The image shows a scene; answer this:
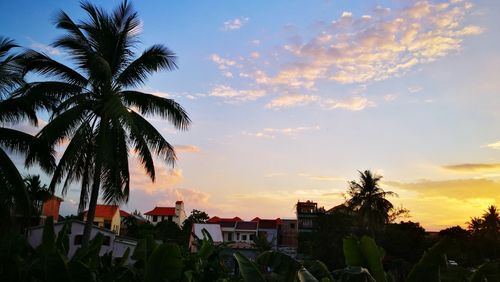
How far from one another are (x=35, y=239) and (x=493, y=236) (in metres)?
49.2

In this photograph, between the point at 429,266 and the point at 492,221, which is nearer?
the point at 429,266

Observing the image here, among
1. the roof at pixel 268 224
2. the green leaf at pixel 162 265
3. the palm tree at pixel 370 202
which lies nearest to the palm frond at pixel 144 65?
the green leaf at pixel 162 265

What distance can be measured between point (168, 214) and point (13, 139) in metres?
62.7

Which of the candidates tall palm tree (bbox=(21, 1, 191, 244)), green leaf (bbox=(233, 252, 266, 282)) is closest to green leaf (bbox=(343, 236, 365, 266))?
green leaf (bbox=(233, 252, 266, 282))

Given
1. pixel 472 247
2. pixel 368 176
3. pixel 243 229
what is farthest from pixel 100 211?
pixel 472 247

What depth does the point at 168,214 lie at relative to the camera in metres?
76.7

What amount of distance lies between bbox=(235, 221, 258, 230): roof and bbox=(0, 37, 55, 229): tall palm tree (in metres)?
54.1

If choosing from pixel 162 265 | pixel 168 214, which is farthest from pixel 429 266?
pixel 168 214

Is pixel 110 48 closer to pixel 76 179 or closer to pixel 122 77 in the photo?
pixel 122 77

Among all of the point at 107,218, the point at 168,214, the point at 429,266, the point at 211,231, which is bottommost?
the point at 429,266

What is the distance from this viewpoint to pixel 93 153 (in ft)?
49.9

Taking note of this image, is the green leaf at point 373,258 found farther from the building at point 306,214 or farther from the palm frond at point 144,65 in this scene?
the building at point 306,214

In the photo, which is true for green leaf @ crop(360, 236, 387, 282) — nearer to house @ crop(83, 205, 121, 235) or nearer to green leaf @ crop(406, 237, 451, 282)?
green leaf @ crop(406, 237, 451, 282)

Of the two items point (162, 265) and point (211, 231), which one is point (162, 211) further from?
point (162, 265)
